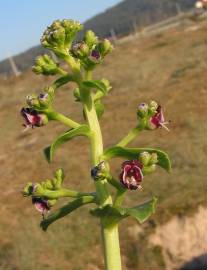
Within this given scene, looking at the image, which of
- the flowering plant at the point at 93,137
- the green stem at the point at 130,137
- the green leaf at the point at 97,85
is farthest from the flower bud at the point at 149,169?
the green leaf at the point at 97,85

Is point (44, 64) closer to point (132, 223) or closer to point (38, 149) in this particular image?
point (132, 223)

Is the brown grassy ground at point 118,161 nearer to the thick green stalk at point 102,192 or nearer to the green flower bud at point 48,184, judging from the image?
the green flower bud at point 48,184

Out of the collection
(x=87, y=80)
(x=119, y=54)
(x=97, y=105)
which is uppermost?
(x=87, y=80)

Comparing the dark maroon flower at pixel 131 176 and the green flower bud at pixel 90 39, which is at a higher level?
the green flower bud at pixel 90 39

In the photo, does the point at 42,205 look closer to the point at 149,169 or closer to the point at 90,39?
the point at 149,169

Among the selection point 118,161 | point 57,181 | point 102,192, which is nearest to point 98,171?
point 102,192

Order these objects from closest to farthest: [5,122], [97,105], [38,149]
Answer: [97,105] < [38,149] < [5,122]

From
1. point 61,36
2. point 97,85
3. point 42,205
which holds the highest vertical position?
point 61,36

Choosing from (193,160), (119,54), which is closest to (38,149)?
(193,160)
